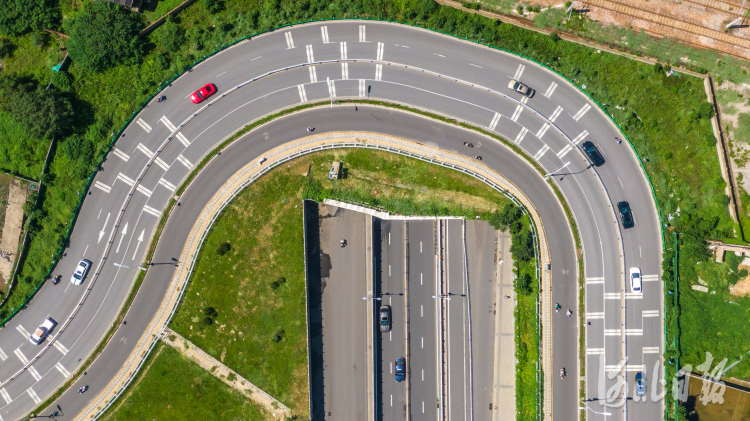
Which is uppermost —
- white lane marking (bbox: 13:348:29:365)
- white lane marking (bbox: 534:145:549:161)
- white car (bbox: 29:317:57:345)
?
white lane marking (bbox: 534:145:549:161)

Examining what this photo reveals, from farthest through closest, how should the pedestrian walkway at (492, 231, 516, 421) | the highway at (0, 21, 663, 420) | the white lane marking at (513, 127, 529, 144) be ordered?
the pedestrian walkway at (492, 231, 516, 421) < the white lane marking at (513, 127, 529, 144) < the highway at (0, 21, 663, 420)

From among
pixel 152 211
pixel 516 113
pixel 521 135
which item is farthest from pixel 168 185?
pixel 521 135

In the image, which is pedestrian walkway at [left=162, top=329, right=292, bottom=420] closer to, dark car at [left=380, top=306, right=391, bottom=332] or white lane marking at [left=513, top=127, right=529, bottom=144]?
dark car at [left=380, top=306, right=391, bottom=332]

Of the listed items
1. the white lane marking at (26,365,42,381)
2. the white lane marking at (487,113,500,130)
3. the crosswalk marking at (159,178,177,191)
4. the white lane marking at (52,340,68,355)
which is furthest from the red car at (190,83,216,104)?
the white lane marking at (26,365,42,381)

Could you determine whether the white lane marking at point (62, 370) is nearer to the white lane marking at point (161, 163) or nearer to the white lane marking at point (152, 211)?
the white lane marking at point (152, 211)

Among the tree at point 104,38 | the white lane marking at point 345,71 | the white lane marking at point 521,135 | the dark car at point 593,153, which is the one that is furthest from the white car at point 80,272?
the dark car at point 593,153

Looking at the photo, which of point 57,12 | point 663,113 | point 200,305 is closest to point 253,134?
point 200,305
